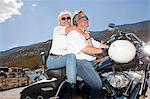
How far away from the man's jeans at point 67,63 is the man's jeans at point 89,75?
0.06 m

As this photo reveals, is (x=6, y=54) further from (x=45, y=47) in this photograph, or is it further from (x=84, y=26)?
(x=84, y=26)

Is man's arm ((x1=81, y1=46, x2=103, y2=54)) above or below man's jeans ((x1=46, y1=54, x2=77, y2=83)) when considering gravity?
above

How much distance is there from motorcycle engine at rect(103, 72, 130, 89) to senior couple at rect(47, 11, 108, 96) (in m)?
0.08

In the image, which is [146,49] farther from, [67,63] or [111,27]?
[67,63]

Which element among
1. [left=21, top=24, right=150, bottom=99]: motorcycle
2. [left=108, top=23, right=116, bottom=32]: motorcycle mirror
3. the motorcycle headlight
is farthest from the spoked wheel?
[left=108, top=23, right=116, bottom=32]: motorcycle mirror

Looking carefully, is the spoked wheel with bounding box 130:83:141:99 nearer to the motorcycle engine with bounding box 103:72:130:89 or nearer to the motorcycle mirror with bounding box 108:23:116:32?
the motorcycle engine with bounding box 103:72:130:89

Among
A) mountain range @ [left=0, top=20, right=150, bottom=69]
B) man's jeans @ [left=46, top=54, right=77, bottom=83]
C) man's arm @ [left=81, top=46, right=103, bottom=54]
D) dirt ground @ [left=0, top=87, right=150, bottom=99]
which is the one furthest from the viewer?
dirt ground @ [left=0, top=87, right=150, bottom=99]

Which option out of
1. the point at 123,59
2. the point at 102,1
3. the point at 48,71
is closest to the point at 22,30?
the point at 48,71

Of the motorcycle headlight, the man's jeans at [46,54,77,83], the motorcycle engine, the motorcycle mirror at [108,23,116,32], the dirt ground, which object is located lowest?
the dirt ground

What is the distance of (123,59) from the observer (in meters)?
1.46

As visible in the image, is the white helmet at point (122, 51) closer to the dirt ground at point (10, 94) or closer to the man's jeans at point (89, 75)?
the man's jeans at point (89, 75)

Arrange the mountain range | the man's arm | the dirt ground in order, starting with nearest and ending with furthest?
1. the man's arm
2. the mountain range
3. the dirt ground

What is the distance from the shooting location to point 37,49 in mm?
1699

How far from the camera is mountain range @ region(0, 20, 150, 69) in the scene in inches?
66.3
